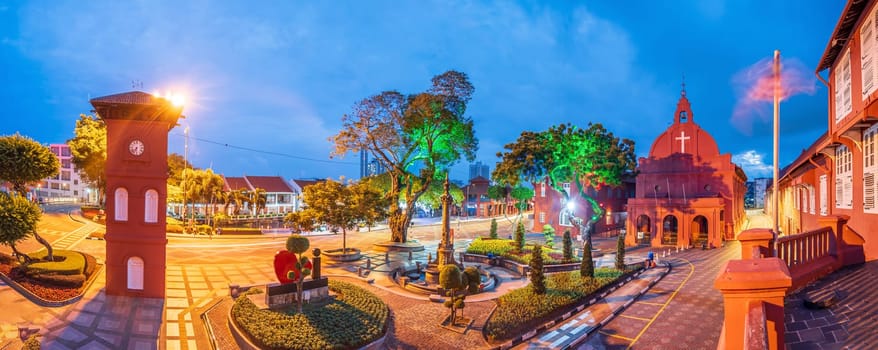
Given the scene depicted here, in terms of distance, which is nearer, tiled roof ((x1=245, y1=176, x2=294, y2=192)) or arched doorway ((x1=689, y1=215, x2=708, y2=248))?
arched doorway ((x1=689, y1=215, x2=708, y2=248))

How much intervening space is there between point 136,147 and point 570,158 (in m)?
26.3

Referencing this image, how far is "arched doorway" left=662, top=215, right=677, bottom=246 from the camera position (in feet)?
112

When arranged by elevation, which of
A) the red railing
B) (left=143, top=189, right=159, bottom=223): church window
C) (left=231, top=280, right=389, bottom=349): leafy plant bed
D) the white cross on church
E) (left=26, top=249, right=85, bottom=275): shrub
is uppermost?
the white cross on church

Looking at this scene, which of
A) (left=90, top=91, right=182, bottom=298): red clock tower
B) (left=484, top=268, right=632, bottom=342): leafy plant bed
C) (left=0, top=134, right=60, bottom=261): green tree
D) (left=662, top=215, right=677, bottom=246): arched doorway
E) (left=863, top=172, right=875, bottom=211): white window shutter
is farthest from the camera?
(left=662, top=215, right=677, bottom=246): arched doorway

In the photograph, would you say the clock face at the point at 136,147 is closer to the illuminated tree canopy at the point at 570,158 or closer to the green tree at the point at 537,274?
the green tree at the point at 537,274

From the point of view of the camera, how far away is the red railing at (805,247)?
338 inches

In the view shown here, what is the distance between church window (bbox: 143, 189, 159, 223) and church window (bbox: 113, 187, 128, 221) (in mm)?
757

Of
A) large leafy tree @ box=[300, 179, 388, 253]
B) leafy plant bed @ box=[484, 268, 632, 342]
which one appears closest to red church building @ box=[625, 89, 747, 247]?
leafy plant bed @ box=[484, 268, 632, 342]

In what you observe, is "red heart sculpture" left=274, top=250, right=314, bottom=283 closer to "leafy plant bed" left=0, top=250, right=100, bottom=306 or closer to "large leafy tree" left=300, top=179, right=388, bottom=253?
"leafy plant bed" left=0, top=250, right=100, bottom=306

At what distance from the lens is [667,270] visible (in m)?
23.0

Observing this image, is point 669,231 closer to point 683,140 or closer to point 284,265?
point 683,140

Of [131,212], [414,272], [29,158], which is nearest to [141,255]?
[131,212]

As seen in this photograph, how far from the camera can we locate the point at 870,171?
9.73 metres

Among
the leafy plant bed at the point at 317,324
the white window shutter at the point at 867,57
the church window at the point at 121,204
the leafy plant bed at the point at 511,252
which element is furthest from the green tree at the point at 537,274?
the church window at the point at 121,204
